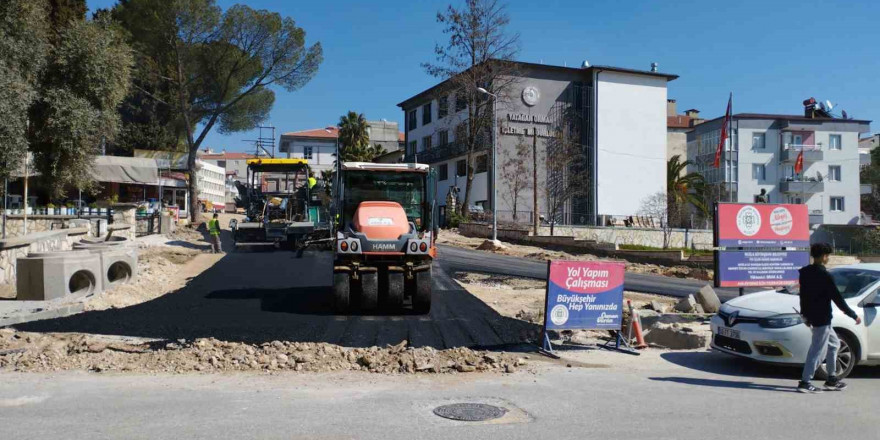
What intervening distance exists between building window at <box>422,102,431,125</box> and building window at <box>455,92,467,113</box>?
6087 millimetres

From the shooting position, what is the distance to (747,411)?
22.0 feet

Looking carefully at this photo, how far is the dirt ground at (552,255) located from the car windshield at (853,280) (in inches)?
634

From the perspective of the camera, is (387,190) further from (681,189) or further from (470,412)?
(681,189)

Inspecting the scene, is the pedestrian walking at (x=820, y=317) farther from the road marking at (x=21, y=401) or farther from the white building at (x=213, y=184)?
the white building at (x=213, y=184)

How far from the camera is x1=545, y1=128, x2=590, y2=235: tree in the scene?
40.1 metres

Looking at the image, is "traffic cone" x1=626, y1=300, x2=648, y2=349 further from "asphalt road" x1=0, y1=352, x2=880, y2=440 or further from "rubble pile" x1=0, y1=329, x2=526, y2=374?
"rubble pile" x1=0, y1=329, x2=526, y2=374

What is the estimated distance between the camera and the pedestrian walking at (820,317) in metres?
7.39

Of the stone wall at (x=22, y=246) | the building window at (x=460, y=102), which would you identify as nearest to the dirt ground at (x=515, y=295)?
the stone wall at (x=22, y=246)

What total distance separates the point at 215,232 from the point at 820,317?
2157 centimetres

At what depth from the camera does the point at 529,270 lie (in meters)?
22.4

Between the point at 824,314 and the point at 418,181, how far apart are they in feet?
27.0

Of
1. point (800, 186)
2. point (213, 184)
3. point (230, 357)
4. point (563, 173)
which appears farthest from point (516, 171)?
point (213, 184)

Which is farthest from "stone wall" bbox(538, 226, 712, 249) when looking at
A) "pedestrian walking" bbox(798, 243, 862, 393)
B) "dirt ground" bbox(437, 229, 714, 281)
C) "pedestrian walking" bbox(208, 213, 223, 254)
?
"pedestrian walking" bbox(798, 243, 862, 393)

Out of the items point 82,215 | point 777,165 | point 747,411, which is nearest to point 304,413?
point 747,411
